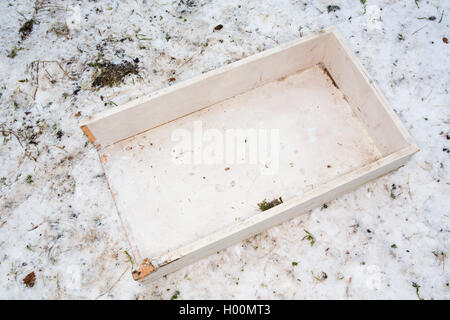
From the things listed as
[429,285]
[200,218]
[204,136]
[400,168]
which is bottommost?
[429,285]

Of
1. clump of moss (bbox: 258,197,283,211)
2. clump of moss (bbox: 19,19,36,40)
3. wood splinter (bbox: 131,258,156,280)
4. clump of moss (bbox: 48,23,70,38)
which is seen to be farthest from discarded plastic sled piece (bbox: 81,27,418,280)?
clump of moss (bbox: 19,19,36,40)

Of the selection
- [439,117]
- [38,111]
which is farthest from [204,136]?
[439,117]

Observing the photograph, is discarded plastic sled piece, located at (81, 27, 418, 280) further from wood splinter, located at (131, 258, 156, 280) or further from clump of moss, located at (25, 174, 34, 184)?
clump of moss, located at (25, 174, 34, 184)

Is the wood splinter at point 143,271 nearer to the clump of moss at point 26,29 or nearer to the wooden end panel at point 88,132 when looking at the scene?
the wooden end panel at point 88,132

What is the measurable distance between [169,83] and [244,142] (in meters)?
0.65

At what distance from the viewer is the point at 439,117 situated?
89.9 inches

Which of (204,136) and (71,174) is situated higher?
(71,174)

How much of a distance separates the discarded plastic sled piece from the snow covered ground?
0.16m

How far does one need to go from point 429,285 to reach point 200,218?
1237 mm

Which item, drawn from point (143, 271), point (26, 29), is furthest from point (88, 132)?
point (26, 29)

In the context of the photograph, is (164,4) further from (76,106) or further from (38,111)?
(38,111)

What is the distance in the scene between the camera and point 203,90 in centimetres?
212

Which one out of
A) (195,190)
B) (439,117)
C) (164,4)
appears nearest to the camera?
(195,190)

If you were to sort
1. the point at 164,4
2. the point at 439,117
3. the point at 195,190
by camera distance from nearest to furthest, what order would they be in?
the point at 195,190 < the point at 439,117 < the point at 164,4
